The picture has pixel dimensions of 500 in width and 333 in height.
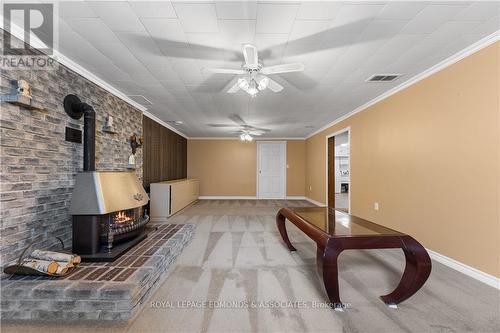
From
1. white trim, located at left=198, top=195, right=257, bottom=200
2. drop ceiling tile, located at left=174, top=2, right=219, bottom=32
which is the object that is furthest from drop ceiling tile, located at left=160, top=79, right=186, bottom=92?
white trim, located at left=198, top=195, right=257, bottom=200

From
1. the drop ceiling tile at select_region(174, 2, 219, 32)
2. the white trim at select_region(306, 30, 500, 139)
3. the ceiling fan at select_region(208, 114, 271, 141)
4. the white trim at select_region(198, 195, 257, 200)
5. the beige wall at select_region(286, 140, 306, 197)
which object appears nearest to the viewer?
the drop ceiling tile at select_region(174, 2, 219, 32)

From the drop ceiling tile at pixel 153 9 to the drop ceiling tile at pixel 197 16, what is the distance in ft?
0.19

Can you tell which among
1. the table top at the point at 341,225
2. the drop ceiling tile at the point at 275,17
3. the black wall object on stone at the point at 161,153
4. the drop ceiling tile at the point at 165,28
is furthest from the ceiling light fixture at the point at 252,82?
the black wall object on stone at the point at 161,153

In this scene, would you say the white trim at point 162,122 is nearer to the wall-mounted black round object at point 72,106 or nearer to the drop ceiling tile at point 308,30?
the wall-mounted black round object at point 72,106

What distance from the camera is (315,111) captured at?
4.31 metres

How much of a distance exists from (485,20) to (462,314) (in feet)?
7.87

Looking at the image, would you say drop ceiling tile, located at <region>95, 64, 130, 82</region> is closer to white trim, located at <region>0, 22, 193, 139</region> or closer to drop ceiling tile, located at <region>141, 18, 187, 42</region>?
white trim, located at <region>0, 22, 193, 139</region>

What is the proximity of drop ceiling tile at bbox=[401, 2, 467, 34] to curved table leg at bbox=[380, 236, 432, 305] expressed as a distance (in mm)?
1790

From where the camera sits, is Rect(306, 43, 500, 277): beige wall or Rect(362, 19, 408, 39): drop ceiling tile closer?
Rect(362, 19, 408, 39): drop ceiling tile

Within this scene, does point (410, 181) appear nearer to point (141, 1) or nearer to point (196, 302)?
point (196, 302)

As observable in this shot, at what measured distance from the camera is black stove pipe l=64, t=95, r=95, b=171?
7.68ft

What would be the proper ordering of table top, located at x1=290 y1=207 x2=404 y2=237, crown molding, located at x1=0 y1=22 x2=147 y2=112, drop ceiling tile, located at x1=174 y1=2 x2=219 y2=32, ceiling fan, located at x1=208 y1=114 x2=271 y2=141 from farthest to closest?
1. ceiling fan, located at x1=208 y1=114 x2=271 y2=141
2. crown molding, located at x1=0 y1=22 x2=147 y2=112
3. table top, located at x1=290 y1=207 x2=404 y2=237
4. drop ceiling tile, located at x1=174 y1=2 x2=219 y2=32

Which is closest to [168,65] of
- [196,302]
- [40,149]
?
[40,149]

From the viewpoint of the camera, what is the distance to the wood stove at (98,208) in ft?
6.75
